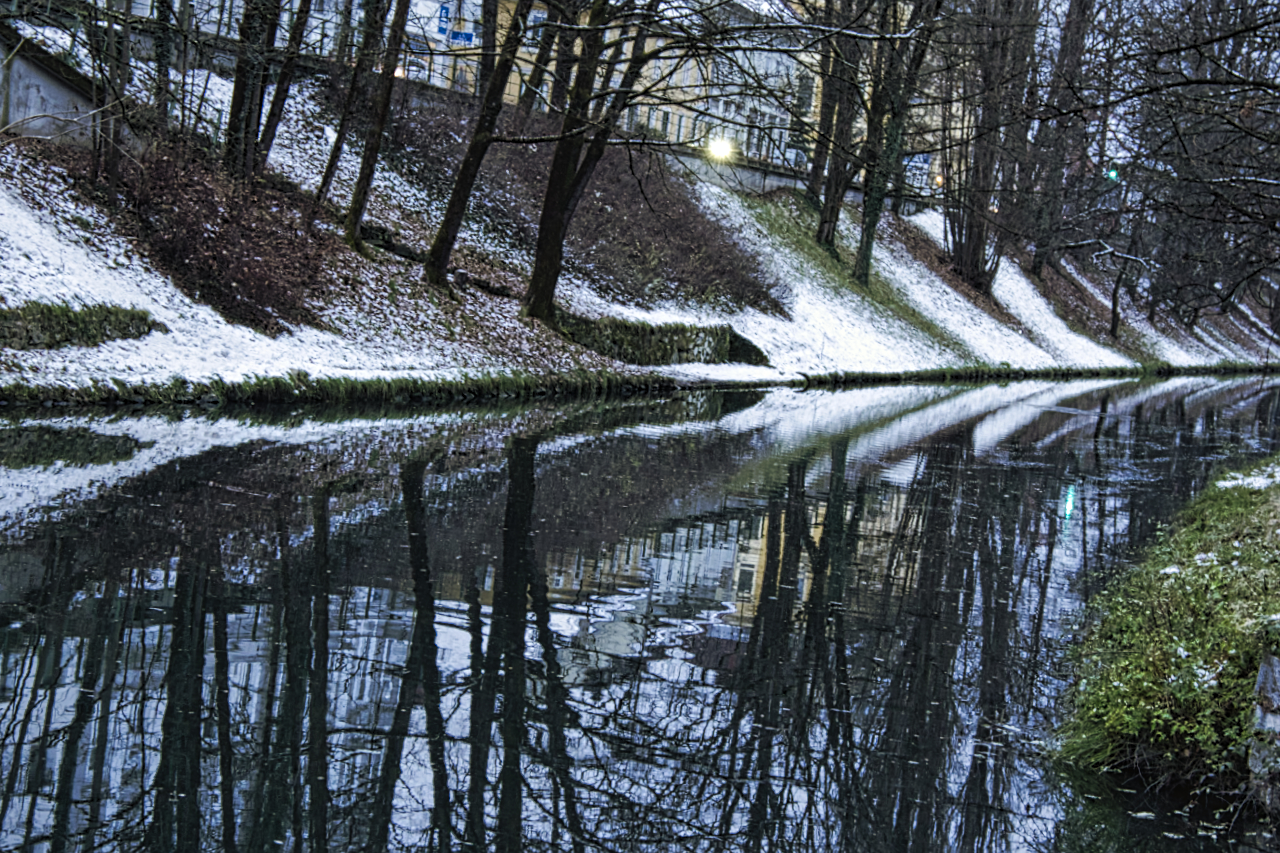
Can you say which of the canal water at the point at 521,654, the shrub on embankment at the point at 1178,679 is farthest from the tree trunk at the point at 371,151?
the shrub on embankment at the point at 1178,679

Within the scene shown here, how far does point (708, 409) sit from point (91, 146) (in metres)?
10.9

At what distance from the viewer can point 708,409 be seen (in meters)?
22.9

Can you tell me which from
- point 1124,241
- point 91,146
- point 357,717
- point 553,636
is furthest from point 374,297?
point 1124,241

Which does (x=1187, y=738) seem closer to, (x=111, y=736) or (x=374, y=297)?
(x=111, y=736)

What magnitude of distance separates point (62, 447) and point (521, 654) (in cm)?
706

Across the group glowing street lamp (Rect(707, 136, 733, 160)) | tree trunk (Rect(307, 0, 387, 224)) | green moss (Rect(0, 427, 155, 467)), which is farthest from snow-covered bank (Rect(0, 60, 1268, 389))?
green moss (Rect(0, 427, 155, 467))

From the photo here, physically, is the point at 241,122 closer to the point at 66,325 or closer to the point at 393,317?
the point at 393,317

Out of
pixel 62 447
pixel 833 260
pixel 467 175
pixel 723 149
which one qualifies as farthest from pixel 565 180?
pixel 723 149

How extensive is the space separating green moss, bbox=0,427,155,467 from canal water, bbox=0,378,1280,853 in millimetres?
73

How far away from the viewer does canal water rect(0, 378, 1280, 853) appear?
180 inches

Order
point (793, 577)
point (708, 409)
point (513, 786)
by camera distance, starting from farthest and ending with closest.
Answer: point (708, 409) → point (793, 577) → point (513, 786)

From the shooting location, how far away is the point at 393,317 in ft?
70.4

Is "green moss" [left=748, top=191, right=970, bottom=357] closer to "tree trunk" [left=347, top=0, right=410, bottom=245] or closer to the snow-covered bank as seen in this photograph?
the snow-covered bank

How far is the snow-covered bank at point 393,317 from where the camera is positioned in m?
16.4
